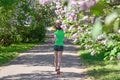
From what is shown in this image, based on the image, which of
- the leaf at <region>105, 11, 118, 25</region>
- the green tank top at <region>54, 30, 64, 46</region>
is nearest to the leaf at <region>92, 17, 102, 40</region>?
the leaf at <region>105, 11, 118, 25</region>

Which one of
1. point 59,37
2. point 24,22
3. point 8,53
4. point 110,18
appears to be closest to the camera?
point 110,18

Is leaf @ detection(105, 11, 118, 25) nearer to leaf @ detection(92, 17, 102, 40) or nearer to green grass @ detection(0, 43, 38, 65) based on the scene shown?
leaf @ detection(92, 17, 102, 40)

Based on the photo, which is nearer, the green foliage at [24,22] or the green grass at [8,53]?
the green grass at [8,53]

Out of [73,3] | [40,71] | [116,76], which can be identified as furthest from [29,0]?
[73,3]

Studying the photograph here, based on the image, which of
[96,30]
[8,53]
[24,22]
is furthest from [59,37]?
[24,22]

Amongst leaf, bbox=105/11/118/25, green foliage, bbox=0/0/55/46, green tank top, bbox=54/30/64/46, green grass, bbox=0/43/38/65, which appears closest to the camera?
leaf, bbox=105/11/118/25

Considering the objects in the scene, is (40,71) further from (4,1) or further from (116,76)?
(4,1)

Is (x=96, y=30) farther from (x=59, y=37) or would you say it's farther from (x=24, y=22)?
(x=24, y=22)

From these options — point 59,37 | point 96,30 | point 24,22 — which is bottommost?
point 24,22

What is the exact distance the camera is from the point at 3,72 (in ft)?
49.9

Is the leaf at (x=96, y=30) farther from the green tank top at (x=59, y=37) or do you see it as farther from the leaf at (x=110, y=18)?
the green tank top at (x=59, y=37)

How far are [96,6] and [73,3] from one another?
0.08 m

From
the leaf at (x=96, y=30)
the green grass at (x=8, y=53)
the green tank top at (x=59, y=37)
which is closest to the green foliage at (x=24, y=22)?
the green grass at (x=8, y=53)

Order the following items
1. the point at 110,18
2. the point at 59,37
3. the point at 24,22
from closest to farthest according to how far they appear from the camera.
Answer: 1. the point at 110,18
2. the point at 59,37
3. the point at 24,22
